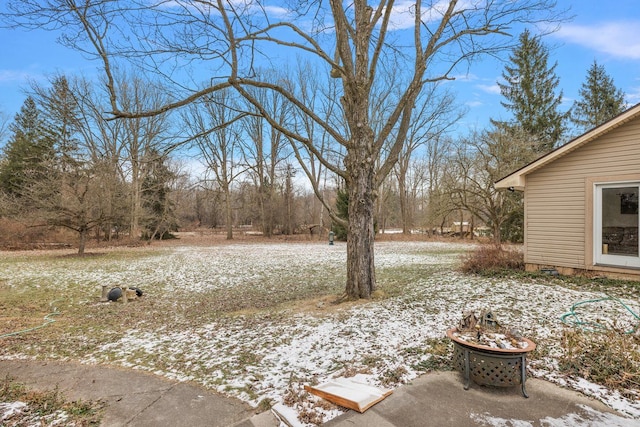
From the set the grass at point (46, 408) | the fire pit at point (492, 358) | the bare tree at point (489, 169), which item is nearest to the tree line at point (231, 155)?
the bare tree at point (489, 169)

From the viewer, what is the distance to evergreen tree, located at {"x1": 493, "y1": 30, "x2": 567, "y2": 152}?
21.4 metres

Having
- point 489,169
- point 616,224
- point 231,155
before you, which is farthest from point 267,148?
point 616,224

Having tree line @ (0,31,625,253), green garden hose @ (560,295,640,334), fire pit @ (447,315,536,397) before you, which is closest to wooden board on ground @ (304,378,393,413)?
fire pit @ (447,315,536,397)

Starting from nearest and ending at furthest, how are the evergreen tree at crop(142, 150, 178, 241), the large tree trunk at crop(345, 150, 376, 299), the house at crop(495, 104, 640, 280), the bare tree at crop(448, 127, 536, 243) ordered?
1. the large tree trunk at crop(345, 150, 376, 299)
2. the house at crop(495, 104, 640, 280)
3. the bare tree at crop(448, 127, 536, 243)
4. the evergreen tree at crop(142, 150, 178, 241)

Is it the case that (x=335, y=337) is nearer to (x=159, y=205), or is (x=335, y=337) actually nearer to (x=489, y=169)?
(x=489, y=169)

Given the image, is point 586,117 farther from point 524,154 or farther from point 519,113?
point 524,154

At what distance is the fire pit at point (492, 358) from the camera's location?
2584 mm

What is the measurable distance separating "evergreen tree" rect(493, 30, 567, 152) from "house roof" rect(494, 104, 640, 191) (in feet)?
50.0

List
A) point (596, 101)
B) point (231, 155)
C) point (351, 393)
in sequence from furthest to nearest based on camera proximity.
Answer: point (231, 155) → point (596, 101) → point (351, 393)

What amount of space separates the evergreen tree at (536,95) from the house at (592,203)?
1565cm

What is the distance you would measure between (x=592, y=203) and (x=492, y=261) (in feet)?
8.26

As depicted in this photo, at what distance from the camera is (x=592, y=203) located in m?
7.03

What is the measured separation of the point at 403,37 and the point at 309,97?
16788mm

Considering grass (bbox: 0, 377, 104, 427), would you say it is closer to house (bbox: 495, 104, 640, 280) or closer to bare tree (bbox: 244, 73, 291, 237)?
house (bbox: 495, 104, 640, 280)
